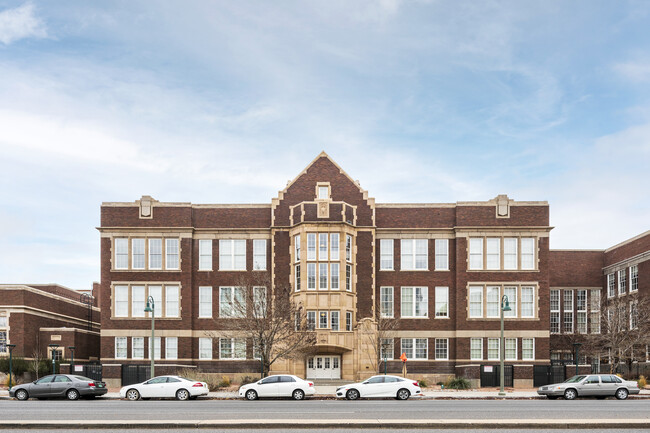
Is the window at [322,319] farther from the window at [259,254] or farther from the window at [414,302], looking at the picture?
the window at [414,302]

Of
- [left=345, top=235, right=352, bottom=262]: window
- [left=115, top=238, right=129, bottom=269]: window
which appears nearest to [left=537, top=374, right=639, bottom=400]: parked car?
[left=345, top=235, right=352, bottom=262]: window

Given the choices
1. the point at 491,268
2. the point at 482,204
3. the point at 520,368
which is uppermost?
the point at 482,204

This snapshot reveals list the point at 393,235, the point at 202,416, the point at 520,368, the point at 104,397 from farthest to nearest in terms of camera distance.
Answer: the point at 393,235 < the point at 520,368 < the point at 104,397 < the point at 202,416

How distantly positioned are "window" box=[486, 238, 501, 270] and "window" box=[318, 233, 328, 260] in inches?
472

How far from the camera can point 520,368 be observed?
51.3m

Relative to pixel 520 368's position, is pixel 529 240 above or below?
above

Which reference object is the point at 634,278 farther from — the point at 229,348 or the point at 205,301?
the point at 205,301

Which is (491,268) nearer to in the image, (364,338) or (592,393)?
(364,338)

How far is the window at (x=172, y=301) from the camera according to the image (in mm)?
54344

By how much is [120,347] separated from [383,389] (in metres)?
24.3

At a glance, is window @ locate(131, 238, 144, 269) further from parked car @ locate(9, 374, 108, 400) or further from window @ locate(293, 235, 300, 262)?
parked car @ locate(9, 374, 108, 400)

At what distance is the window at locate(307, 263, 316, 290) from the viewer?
5250cm

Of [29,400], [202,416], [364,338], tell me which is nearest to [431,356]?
[364,338]

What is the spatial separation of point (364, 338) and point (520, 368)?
11.0 m
